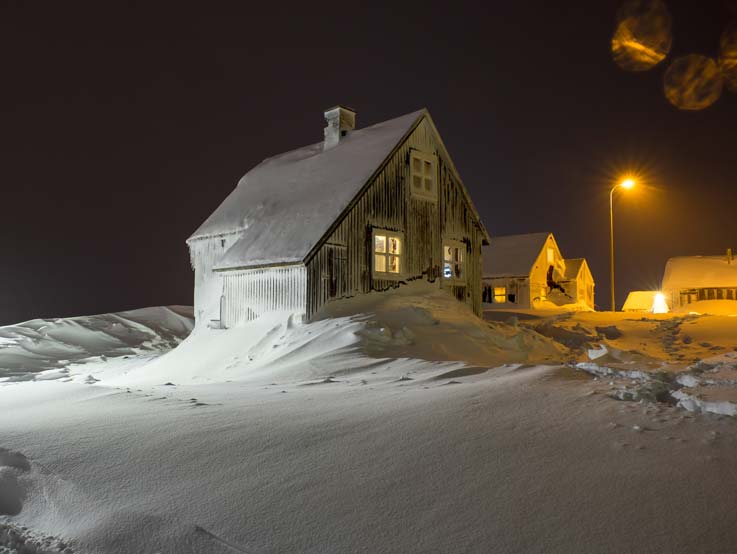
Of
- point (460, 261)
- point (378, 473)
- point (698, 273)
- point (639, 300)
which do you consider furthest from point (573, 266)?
point (378, 473)

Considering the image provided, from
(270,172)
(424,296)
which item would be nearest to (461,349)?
(424,296)

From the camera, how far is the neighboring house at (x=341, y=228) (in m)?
16.7

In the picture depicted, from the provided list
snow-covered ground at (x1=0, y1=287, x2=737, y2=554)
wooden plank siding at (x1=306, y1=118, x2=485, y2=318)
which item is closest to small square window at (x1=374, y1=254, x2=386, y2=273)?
wooden plank siding at (x1=306, y1=118, x2=485, y2=318)

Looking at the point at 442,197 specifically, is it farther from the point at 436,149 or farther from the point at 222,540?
the point at 222,540

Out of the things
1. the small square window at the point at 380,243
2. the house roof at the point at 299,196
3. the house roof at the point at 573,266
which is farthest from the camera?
the house roof at the point at 573,266

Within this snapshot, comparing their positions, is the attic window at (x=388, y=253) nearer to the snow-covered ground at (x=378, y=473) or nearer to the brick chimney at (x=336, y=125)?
the brick chimney at (x=336, y=125)

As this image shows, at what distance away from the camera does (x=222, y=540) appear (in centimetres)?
340

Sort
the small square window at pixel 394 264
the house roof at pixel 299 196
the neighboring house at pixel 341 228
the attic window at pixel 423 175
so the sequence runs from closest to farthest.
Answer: the neighboring house at pixel 341 228
the house roof at pixel 299 196
the small square window at pixel 394 264
the attic window at pixel 423 175

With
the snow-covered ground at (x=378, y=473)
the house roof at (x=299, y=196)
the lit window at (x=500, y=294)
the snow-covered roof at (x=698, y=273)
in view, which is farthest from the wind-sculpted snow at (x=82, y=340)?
the snow-covered roof at (x=698, y=273)

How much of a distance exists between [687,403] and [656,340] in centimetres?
1620

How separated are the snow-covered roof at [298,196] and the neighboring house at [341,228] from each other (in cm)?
5

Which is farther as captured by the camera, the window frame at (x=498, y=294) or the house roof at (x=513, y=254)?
the window frame at (x=498, y=294)

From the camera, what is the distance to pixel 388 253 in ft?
61.8

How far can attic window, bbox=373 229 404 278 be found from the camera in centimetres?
1850
